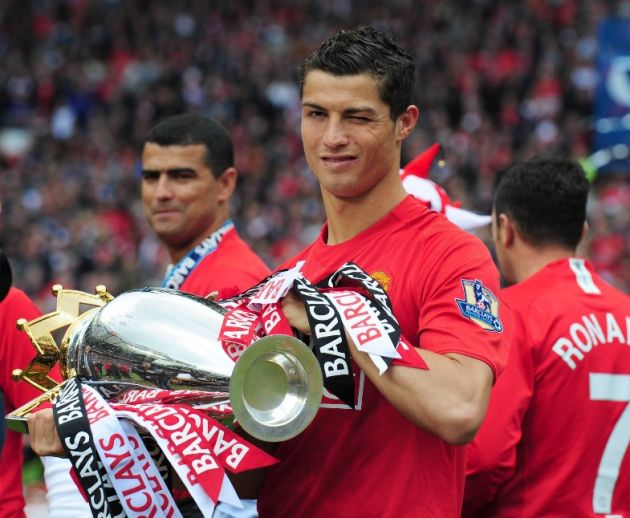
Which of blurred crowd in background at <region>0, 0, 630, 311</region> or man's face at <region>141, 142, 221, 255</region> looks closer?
man's face at <region>141, 142, 221, 255</region>

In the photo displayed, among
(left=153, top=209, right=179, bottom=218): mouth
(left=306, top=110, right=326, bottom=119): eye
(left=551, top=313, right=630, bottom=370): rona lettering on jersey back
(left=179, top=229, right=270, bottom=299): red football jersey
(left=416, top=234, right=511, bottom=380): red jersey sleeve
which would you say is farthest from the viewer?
(left=153, top=209, right=179, bottom=218): mouth

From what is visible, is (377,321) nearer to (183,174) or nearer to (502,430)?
(502,430)

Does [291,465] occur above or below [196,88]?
below

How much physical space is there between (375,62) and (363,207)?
360 millimetres

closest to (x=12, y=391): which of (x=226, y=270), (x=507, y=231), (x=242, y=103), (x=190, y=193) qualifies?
(x=226, y=270)

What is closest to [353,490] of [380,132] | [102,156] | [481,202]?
[380,132]

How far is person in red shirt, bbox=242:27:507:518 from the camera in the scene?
242cm

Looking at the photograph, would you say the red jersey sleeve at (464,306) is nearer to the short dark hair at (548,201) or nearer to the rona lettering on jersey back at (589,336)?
the rona lettering on jersey back at (589,336)

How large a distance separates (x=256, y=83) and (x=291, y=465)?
16.6 m

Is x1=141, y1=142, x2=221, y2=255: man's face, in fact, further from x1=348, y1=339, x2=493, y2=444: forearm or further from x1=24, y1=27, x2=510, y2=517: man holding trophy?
x1=348, y1=339, x2=493, y2=444: forearm

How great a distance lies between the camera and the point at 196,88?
19469 mm

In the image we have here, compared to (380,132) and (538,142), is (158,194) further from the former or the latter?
(538,142)

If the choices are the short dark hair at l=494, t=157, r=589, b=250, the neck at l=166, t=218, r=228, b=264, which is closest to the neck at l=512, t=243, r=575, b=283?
the short dark hair at l=494, t=157, r=589, b=250

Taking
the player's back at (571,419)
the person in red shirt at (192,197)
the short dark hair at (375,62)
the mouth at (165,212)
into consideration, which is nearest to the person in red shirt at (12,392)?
the person in red shirt at (192,197)
